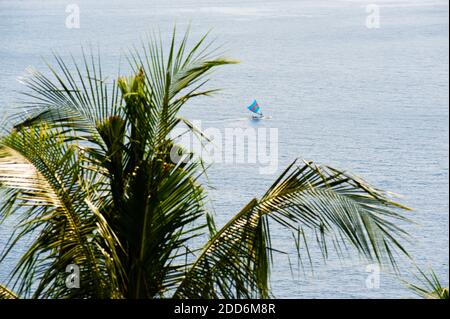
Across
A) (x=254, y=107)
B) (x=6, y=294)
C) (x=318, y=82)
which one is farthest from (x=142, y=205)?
(x=318, y=82)

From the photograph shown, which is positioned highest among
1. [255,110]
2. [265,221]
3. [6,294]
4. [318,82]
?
[318,82]

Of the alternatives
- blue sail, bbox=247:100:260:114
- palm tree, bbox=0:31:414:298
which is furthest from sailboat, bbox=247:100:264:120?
palm tree, bbox=0:31:414:298

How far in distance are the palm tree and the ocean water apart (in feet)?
51.1

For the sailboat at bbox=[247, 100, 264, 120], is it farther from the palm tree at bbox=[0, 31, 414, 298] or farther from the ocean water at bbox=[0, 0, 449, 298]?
the palm tree at bbox=[0, 31, 414, 298]

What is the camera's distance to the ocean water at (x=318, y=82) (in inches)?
851

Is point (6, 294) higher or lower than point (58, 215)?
lower

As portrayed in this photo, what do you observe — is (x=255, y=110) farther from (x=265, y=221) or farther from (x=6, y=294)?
(x=6, y=294)

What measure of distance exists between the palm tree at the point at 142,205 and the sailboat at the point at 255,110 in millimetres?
20168

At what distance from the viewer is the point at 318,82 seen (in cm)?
2631

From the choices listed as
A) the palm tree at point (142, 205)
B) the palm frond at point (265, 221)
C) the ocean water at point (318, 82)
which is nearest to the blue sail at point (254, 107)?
the ocean water at point (318, 82)

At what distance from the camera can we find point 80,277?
3.61 meters

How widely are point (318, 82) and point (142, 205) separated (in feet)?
75.4
